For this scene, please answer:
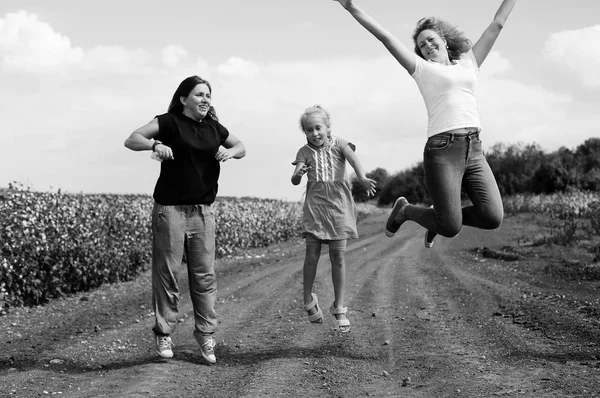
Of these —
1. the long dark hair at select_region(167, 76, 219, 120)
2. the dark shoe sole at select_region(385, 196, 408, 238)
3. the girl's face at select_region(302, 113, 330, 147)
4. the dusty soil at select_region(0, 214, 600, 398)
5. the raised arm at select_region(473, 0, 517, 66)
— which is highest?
the raised arm at select_region(473, 0, 517, 66)

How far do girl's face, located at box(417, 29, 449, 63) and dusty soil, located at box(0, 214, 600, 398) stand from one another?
2715 mm

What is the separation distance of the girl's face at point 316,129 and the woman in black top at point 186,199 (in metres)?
0.89

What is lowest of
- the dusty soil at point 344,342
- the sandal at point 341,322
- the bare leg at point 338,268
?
the dusty soil at point 344,342

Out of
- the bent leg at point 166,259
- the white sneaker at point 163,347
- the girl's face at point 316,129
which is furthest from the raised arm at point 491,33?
the white sneaker at point 163,347

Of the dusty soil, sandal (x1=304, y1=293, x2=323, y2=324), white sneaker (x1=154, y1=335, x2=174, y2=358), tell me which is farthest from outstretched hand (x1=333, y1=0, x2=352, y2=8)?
white sneaker (x1=154, y1=335, x2=174, y2=358)

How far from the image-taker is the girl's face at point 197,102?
19.2 ft

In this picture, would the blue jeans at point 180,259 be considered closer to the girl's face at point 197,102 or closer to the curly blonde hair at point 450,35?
the girl's face at point 197,102

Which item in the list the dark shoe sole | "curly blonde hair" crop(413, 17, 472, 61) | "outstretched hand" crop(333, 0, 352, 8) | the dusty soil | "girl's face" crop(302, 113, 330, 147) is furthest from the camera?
the dark shoe sole

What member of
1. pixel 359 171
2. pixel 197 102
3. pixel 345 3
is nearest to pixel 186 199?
pixel 197 102

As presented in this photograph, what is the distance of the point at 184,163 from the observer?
5.76 metres

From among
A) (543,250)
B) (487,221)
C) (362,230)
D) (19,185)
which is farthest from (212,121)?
(362,230)

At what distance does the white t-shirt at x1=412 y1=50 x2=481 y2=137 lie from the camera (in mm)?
5727

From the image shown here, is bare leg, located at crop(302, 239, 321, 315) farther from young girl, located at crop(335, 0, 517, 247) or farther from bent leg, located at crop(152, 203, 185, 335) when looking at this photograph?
bent leg, located at crop(152, 203, 185, 335)

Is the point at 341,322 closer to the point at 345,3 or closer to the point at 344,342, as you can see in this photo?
the point at 344,342
